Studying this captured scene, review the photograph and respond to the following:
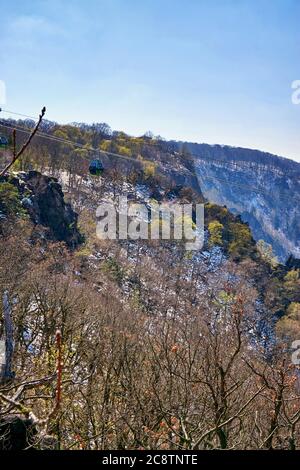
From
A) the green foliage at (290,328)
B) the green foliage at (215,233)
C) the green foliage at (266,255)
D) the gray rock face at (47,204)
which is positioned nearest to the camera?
the gray rock face at (47,204)

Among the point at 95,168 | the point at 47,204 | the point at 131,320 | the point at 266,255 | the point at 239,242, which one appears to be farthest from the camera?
the point at 266,255

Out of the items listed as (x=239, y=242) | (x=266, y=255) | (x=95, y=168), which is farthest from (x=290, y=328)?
(x=95, y=168)

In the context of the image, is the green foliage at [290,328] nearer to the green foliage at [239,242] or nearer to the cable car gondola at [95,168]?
the green foliage at [239,242]

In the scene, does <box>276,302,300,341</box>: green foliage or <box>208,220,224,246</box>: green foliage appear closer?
<box>276,302,300,341</box>: green foliage

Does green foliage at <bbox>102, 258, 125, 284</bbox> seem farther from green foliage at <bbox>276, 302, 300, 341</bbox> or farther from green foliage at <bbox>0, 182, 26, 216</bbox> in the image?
green foliage at <bbox>276, 302, 300, 341</bbox>

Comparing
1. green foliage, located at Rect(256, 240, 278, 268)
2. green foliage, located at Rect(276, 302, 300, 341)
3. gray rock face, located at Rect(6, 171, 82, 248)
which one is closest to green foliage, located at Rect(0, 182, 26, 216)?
gray rock face, located at Rect(6, 171, 82, 248)

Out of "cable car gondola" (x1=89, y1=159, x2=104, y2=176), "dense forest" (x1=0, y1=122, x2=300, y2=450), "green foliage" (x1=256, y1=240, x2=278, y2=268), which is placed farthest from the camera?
"green foliage" (x1=256, y1=240, x2=278, y2=268)

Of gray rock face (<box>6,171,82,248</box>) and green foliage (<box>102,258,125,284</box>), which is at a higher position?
gray rock face (<box>6,171,82,248</box>)

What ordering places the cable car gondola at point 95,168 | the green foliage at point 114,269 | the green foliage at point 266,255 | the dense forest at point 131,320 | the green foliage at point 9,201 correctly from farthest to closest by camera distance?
the green foliage at point 266,255, the green foliage at point 114,269, the green foliage at point 9,201, the cable car gondola at point 95,168, the dense forest at point 131,320

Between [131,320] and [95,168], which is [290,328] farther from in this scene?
[95,168]

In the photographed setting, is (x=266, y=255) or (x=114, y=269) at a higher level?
(x=266, y=255)

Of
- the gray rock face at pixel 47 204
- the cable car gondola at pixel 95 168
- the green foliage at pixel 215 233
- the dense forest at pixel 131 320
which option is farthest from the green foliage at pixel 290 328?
the cable car gondola at pixel 95 168

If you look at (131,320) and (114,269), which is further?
(114,269)
